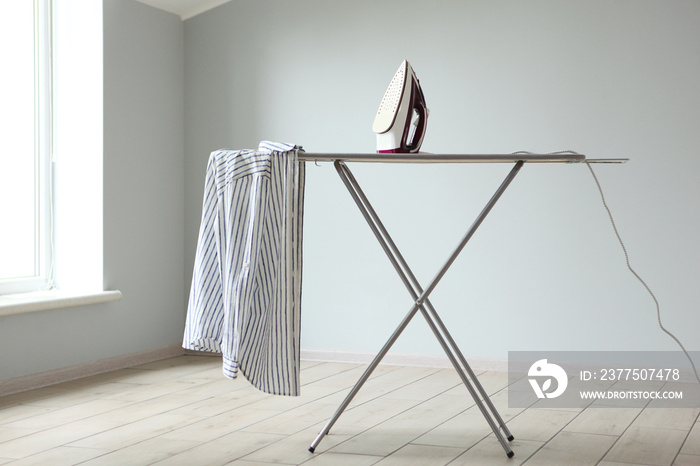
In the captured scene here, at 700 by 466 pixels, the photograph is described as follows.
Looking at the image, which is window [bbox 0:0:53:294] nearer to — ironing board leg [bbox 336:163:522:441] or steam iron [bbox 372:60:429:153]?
ironing board leg [bbox 336:163:522:441]

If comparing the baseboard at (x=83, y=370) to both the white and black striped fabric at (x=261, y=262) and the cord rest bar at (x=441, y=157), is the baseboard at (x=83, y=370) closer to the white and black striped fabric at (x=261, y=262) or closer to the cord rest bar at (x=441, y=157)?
the white and black striped fabric at (x=261, y=262)

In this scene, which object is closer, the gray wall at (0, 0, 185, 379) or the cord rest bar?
the cord rest bar

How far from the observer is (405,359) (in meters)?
4.14

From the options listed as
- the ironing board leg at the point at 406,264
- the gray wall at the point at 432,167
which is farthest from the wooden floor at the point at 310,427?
the gray wall at the point at 432,167

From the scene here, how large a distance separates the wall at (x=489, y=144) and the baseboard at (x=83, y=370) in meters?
0.54

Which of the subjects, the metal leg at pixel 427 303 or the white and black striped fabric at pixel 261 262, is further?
the metal leg at pixel 427 303

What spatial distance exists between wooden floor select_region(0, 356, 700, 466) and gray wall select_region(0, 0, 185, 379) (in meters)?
0.30

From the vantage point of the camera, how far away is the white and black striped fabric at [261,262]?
7.41 ft

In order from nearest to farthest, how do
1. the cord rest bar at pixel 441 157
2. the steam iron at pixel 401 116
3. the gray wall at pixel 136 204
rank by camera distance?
the cord rest bar at pixel 441 157, the steam iron at pixel 401 116, the gray wall at pixel 136 204

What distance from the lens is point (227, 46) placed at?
180 inches

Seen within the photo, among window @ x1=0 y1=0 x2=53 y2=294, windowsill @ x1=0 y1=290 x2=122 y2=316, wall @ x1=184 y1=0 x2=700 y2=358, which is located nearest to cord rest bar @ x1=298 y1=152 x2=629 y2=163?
wall @ x1=184 y1=0 x2=700 y2=358

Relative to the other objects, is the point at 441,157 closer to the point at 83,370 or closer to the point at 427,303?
the point at 427,303

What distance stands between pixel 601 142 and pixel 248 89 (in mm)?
1929

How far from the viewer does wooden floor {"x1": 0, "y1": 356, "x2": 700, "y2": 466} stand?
2.46 m
